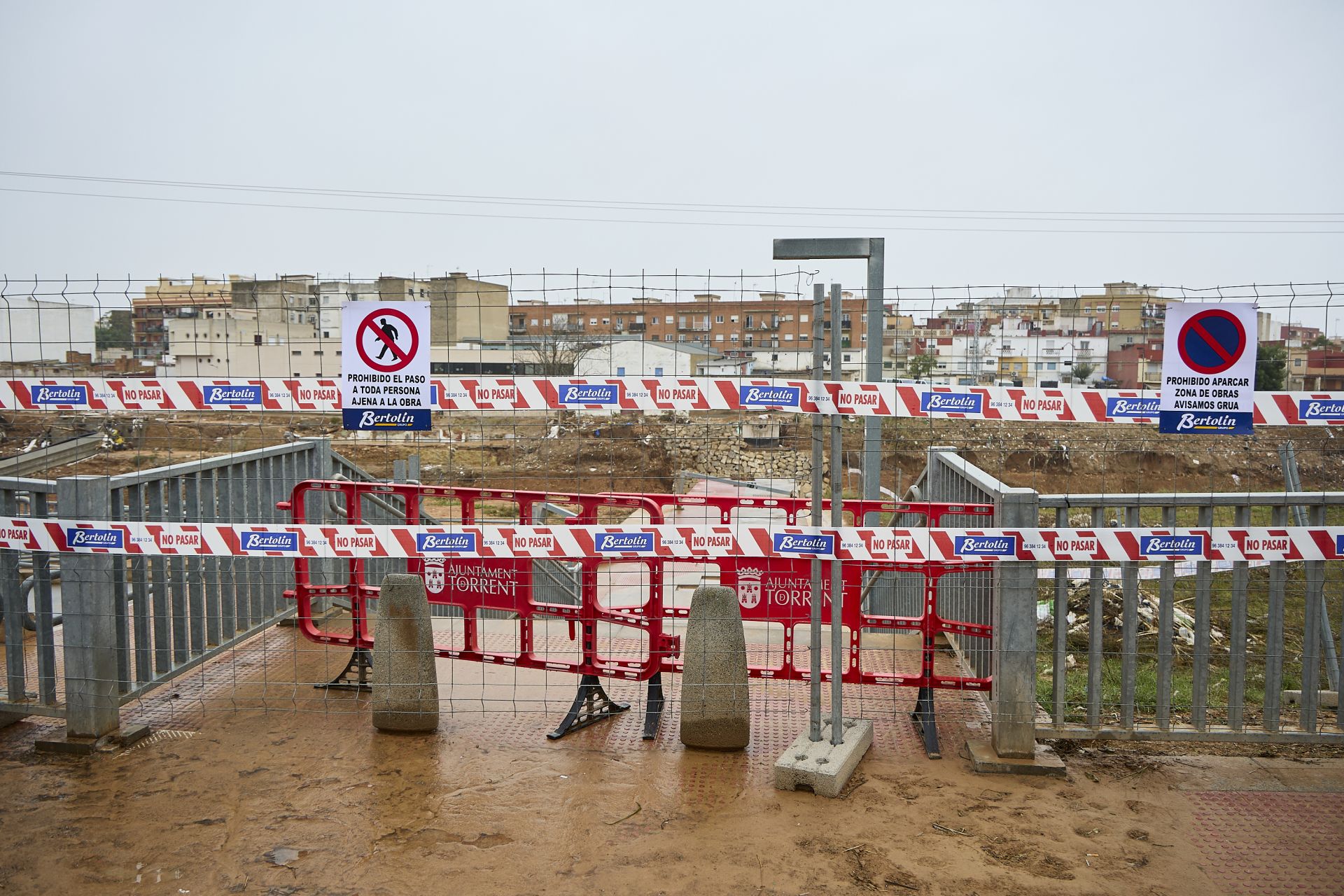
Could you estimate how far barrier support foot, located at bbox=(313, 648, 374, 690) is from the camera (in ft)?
24.2

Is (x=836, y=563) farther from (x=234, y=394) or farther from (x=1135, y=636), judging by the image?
(x=234, y=394)

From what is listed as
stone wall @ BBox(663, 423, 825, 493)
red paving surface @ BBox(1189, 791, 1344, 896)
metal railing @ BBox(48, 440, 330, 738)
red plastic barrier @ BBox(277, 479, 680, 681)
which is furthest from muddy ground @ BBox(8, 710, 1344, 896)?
stone wall @ BBox(663, 423, 825, 493)

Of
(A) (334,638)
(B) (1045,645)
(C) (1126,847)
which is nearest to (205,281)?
(A) (334,638)

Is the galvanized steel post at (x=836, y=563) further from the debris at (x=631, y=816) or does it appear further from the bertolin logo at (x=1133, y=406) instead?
the bertolin logo at (x=1133, y=406)

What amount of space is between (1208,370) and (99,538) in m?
6.83

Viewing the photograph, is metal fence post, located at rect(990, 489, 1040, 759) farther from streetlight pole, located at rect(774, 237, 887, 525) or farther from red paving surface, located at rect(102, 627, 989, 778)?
streetlight pole, located at rect(774, 237, 887, 525)

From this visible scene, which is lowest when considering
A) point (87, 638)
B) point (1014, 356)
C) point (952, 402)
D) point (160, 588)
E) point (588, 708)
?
point (588, 708)

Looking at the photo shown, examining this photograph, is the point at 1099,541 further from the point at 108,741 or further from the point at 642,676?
the point at 108,741

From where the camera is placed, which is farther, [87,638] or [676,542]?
[87,638]

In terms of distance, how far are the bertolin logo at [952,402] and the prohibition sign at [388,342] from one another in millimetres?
3112

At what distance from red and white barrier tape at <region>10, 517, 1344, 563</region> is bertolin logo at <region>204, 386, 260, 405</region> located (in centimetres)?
77

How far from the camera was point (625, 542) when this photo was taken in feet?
19.9

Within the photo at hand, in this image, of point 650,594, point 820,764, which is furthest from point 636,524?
point 820,764

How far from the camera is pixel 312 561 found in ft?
29.7
